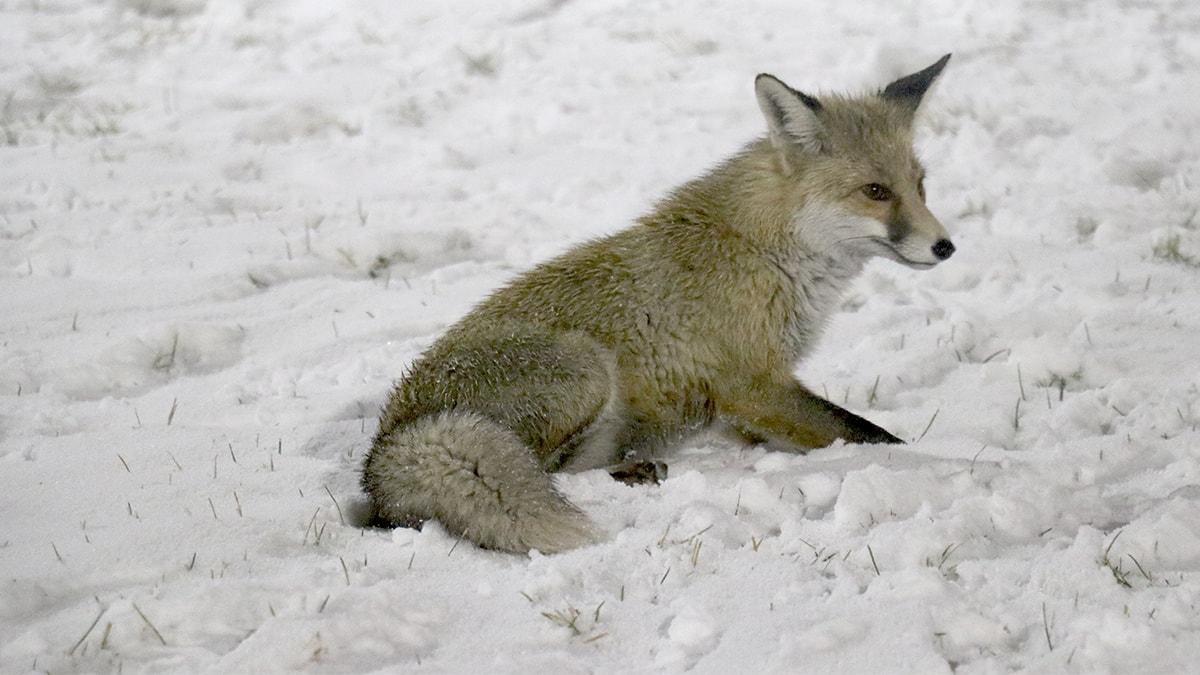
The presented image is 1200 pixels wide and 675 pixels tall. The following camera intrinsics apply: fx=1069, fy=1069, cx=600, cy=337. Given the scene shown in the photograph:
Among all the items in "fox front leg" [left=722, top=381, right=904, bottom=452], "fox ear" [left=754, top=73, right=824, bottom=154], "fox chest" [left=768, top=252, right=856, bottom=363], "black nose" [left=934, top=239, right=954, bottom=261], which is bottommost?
"fox front leg" [left=722, top=381, right=904, bottom=452]

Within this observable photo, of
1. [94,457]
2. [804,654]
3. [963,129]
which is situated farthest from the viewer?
[963,129]

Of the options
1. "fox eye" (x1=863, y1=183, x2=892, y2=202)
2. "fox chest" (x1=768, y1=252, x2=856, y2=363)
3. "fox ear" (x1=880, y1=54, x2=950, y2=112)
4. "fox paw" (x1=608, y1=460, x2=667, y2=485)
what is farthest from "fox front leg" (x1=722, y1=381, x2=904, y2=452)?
"fox ear" (x1=880, y1=54, x2=950, y2=112)

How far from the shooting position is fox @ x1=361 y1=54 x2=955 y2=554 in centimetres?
381

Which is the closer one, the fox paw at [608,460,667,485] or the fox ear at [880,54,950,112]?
the fox paw at [608,460,667,485]

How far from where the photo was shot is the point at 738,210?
4.27 meters

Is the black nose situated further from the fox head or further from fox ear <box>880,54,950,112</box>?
fox ear <box>880,54,950,112</box>

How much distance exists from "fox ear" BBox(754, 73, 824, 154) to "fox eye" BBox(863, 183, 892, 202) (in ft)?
0.81

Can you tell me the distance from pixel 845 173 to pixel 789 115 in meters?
0.31

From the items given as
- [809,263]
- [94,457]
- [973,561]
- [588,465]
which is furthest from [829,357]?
[94,457]

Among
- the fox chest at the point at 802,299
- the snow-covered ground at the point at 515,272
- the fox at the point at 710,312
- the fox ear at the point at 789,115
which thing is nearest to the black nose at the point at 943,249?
the fox at the point at 710,312

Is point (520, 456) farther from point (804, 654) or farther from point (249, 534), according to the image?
point (804, 654)

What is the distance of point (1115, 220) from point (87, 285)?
557 centimetres

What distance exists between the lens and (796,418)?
402 cm

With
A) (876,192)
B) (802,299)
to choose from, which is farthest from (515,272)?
(876,192)
